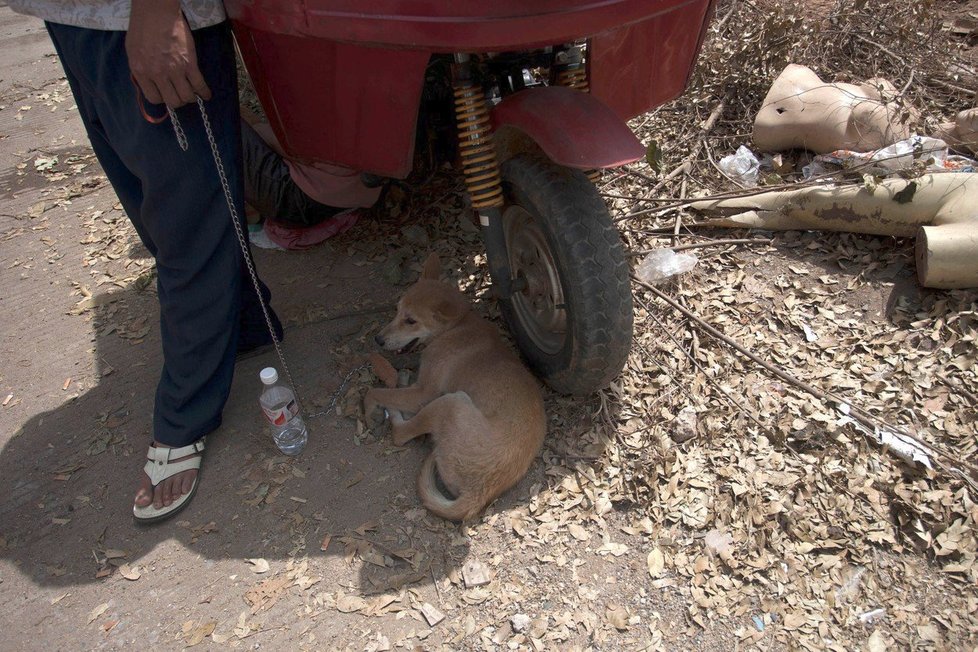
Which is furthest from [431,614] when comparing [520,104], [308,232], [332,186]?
[308,232]

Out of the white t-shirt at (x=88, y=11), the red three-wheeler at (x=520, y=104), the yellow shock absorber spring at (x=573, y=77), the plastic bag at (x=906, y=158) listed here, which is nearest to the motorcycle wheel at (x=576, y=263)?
the red three-wheeler at (x=520, y=104)

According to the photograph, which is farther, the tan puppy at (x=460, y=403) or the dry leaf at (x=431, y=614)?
the tan puppy at (x=460, y=403)

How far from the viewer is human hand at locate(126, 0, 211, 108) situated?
7.27 feet

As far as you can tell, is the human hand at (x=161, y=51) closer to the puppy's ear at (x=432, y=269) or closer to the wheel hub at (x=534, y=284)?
the wheel hub at (x=534, y=284)

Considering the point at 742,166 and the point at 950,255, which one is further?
the point at 742,166

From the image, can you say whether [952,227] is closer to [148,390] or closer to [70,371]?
[148,390]

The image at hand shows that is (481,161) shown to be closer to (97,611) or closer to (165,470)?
(165,470)

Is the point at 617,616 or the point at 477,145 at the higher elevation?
the point at 477,145

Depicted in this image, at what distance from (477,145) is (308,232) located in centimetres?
194

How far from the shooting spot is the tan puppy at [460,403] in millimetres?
2707

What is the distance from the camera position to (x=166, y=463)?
2906 millimetres

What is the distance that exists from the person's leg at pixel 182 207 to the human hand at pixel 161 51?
0.48 feet

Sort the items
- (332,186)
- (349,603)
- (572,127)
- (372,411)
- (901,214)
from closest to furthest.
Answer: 1. (572,127)
2. (349,603)
3. (372,411)
4. (901,214)
5. (332,186)

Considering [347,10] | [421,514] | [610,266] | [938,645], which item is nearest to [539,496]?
[421,514]
